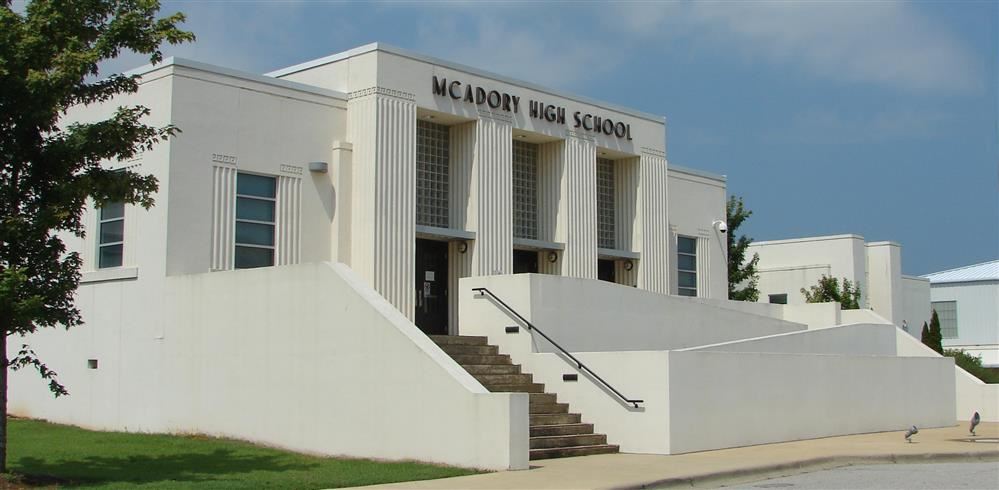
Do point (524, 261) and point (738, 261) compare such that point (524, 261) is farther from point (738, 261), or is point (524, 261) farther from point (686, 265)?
point (738, 261)

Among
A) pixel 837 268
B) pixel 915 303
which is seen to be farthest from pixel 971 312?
pixel 837 268

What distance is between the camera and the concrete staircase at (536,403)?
55.9 ft

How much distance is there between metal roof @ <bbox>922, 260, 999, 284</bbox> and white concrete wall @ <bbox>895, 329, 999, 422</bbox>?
27.7 metres

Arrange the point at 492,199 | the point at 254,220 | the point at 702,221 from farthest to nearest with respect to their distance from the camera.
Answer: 1. the point at 702,221
2. the point at 492,199
3. the point at 254,220

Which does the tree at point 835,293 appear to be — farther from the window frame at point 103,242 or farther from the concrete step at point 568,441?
the window frame at point 103,242

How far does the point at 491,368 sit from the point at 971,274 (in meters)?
45.7

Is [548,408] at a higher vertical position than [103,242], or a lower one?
lower

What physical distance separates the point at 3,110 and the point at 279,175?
828 centimetres

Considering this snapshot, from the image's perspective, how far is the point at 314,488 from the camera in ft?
42.9

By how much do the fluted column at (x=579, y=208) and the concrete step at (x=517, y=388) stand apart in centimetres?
762

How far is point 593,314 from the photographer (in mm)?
21266

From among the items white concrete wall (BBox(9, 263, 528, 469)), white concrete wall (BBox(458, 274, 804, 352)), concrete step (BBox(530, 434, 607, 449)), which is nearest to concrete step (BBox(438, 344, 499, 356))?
white concrete wall (BBox(458, 274, 804, 352))

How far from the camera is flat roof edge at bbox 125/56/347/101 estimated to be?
68.3 ft

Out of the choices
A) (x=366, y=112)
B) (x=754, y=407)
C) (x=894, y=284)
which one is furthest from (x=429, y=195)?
(x=894, y=284)
